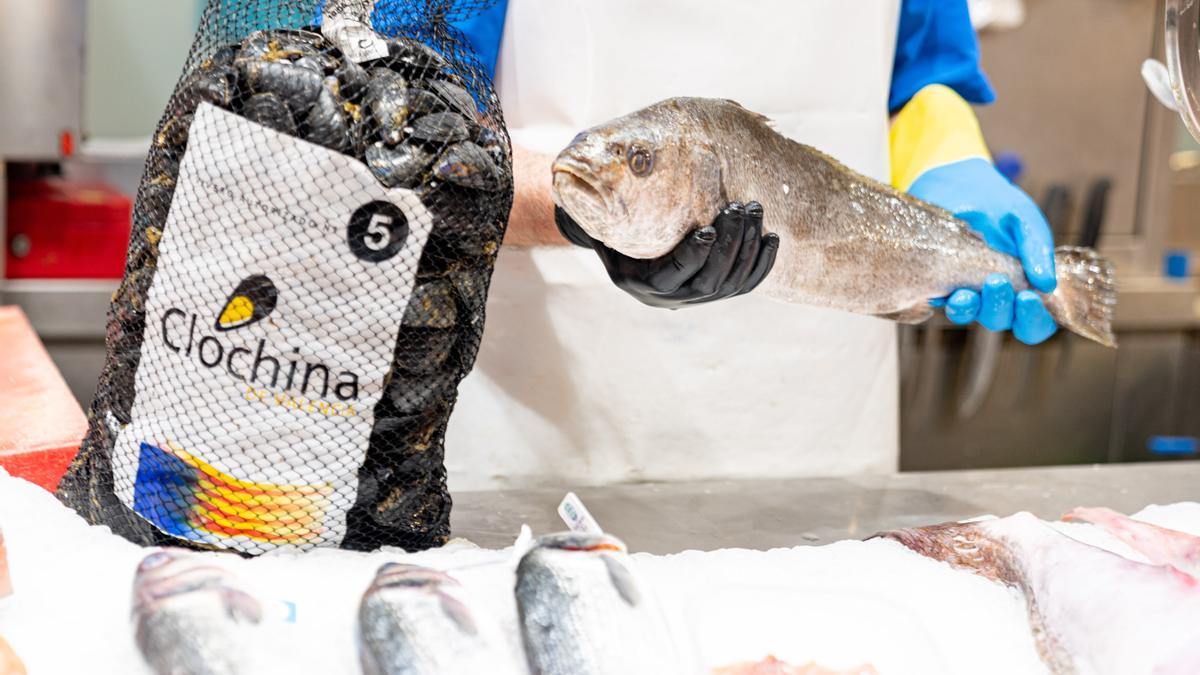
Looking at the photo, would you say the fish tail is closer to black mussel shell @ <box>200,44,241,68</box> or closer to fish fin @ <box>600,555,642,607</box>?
fish fin @ <box>600,555,642,607</box>

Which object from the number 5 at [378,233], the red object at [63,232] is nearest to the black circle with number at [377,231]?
the number 5 at [378,233]

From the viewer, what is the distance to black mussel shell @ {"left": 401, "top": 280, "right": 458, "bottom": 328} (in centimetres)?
104

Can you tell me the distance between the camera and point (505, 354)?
189cm

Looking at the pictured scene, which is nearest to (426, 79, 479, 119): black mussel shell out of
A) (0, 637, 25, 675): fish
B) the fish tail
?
(0, 637, 25, 675): fish

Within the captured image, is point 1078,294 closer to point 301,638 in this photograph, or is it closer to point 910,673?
point 910,673

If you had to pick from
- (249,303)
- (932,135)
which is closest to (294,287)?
(249,303)

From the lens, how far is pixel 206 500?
1.02 m

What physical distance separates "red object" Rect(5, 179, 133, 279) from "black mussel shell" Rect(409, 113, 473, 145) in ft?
8.22

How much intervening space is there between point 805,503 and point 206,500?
0.89 metres

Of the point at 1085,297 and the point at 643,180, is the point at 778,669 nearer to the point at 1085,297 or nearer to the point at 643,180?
the point at 643,180

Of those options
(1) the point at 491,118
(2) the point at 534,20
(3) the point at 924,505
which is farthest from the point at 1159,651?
(2) the point at 534,20

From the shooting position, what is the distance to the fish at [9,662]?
30.6 inches

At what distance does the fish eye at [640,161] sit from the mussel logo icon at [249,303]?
0.36m

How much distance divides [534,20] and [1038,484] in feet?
3.65
